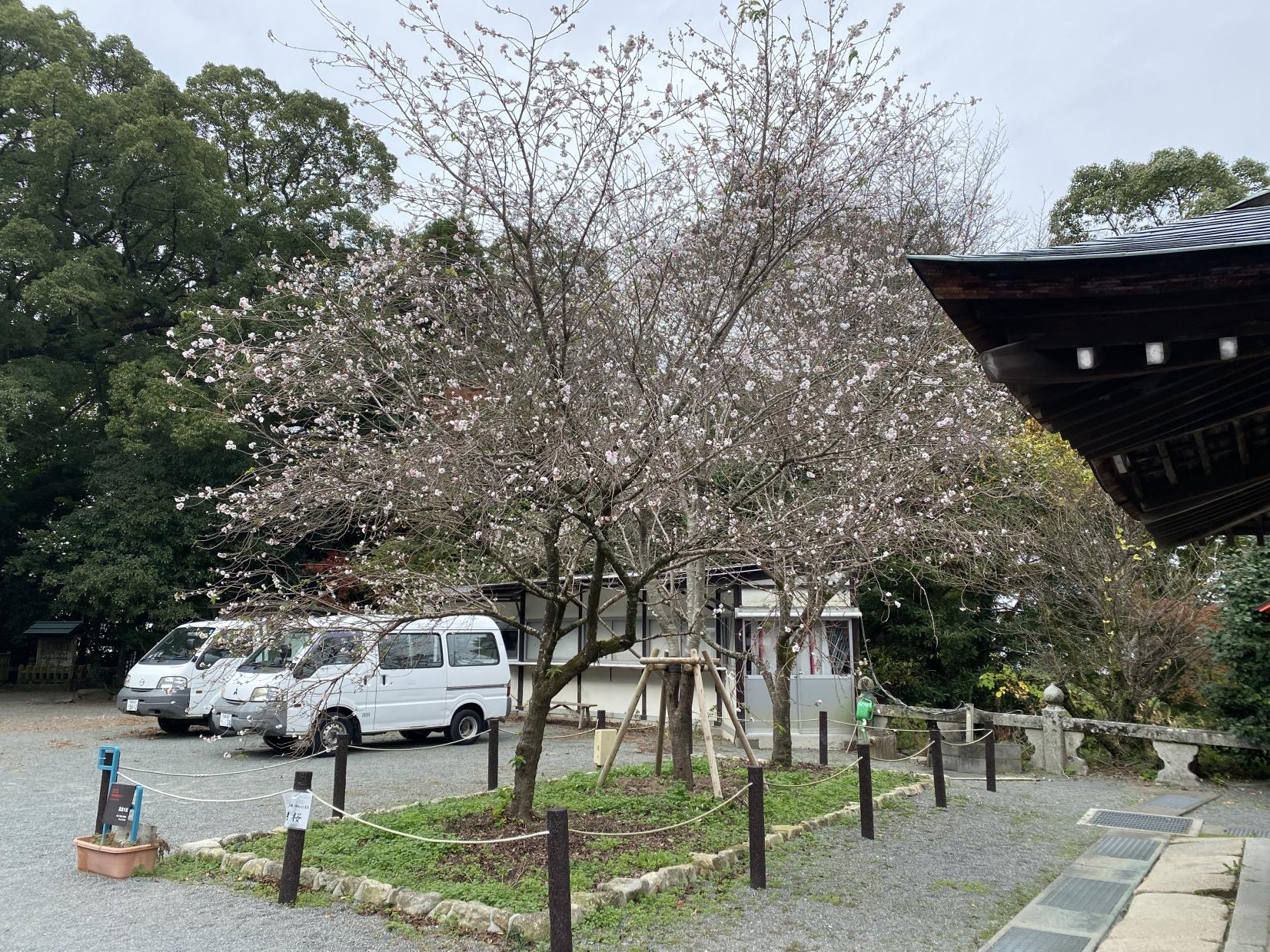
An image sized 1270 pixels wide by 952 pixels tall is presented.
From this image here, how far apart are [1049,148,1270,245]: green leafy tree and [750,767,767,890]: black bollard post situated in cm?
1665

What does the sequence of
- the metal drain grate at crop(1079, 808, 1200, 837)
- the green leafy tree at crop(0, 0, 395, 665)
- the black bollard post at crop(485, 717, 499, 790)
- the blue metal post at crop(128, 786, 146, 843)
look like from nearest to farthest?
1. the blue metal post at crop(128, 786, 146, 843)
2. the metal drain grate at crop(1079, 808, 1200, 837)
3. the black bollard post at crop(485, 717, 499, 790)
4. the green leafy tree at crop(0, 0, 395, 665)

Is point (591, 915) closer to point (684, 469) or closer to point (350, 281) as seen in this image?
point (684, 469)

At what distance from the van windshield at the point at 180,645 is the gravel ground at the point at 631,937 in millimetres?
1955

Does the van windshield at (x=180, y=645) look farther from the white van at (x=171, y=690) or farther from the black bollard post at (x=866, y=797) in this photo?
the black bollard post at (x=866, y=797)

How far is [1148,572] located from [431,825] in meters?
11.2

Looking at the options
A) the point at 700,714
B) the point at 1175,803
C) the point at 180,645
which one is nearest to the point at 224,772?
the point at 700,714

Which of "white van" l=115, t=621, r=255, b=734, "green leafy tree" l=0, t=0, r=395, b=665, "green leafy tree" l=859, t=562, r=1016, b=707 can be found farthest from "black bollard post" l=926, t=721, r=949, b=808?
"green leafy tree" l=0, t=0, r=395, b=665

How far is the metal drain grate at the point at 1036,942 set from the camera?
4.42 m

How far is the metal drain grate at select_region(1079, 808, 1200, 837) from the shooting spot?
7.79 m

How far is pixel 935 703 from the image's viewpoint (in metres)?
14.0

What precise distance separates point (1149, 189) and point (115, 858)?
2234cm

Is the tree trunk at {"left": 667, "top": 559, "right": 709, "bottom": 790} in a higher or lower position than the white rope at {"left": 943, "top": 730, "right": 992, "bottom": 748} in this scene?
higher

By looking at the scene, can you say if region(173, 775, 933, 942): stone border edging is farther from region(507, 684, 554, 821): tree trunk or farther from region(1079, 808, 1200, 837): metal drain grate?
region(1079, 808, 1200, 837): metal drain grate

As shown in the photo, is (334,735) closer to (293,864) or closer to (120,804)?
(120,804)
